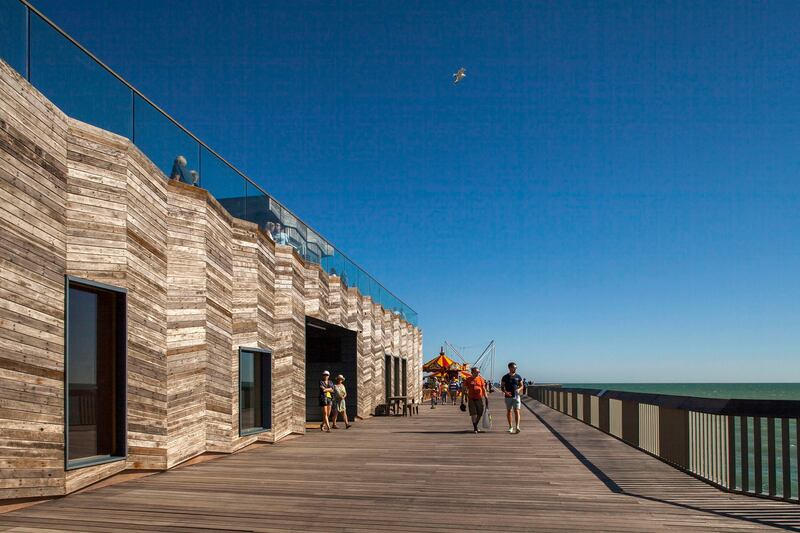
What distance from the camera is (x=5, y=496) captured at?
24.8 feet

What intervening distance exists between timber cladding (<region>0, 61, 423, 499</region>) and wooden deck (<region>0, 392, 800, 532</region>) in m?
0.64

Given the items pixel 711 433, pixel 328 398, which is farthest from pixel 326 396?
pixel 711 433

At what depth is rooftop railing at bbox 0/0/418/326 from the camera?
8.20m

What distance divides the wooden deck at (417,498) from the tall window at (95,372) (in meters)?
0.72

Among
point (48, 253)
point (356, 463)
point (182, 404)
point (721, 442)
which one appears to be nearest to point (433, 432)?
point (356, 463)

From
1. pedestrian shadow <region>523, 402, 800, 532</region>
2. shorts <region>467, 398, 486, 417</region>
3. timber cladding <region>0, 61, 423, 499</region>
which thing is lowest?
shorts <region>467, 398, 486, 417</region>

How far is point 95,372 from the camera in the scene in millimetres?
9539

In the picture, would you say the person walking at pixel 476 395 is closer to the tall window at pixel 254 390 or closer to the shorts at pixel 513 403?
the shorts at pixel 513 403

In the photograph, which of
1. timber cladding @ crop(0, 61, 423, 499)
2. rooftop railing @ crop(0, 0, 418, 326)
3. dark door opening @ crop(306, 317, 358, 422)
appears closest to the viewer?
timber cladding @ crop(0, 61, 423, 499)

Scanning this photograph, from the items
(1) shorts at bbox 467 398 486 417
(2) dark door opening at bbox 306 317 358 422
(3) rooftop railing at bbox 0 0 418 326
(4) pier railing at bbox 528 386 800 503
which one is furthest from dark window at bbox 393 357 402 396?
(4) pier railing at bbox 528 386 800 503

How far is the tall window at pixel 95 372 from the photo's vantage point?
29.9 feet

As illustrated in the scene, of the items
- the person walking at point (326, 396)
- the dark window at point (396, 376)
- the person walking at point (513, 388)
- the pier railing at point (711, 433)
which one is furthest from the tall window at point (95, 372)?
the dark window at point (396, 376)

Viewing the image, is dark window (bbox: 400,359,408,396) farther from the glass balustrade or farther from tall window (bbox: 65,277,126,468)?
the glass balustrade

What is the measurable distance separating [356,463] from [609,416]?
278 inches
